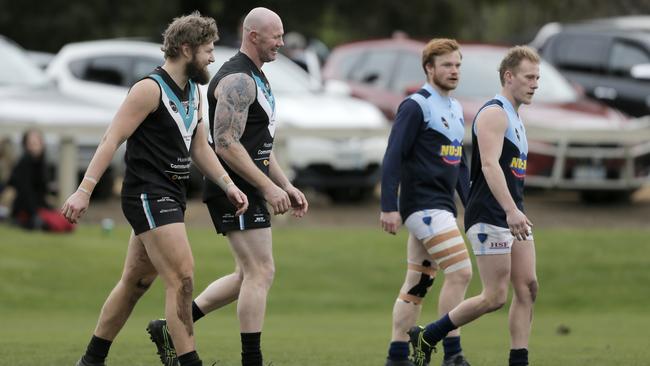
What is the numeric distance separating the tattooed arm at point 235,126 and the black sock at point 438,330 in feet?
4.42

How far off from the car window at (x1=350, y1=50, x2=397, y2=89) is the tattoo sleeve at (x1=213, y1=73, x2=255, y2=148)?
12633mm

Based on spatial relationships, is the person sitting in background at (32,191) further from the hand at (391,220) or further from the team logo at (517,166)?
the team logo at (517,166)

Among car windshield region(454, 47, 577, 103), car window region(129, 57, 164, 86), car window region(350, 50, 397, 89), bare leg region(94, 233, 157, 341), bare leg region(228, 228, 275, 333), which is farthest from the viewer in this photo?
car window region(350, 50, 397, 89)

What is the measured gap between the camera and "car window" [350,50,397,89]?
21.8 m

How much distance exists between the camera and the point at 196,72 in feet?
28.8

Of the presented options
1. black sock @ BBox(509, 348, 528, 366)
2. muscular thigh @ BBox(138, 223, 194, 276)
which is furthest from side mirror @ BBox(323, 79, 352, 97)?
muscular thigh @ BBox(138, 223, 194, 276)

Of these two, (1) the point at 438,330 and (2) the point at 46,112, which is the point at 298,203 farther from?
(2) the point at 46,112

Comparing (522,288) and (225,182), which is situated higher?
(225,182)

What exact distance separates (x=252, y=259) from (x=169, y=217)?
74cm

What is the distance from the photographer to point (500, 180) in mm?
9164

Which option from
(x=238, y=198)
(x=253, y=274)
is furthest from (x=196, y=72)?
(x=253, y=274)

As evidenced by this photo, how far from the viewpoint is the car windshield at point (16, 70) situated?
67.3 ft

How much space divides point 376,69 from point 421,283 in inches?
486

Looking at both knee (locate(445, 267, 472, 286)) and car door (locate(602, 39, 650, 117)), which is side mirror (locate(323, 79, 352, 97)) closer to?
car door (locate(602, 39, 650, 117))
